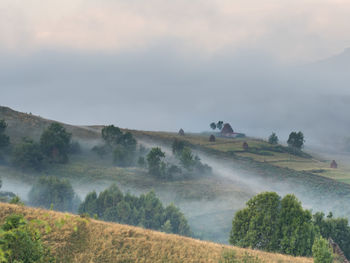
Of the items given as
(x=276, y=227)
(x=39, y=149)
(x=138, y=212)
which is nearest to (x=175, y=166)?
(x=39, y=149)

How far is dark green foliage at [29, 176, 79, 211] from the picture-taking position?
10800 cm

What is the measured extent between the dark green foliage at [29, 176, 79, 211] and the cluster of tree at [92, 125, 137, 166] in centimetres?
5335

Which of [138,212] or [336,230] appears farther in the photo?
[138,212]

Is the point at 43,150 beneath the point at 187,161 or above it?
beneath

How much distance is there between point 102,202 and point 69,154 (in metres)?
67.8

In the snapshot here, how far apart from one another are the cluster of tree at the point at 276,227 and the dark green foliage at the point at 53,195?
63321 mm

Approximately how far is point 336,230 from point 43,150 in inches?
4238

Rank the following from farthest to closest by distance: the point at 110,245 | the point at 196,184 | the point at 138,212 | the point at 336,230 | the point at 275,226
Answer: the point at 196,184 < the point at 138,212 < the point at 336,230 < the point at 275,226 < the point at 110,245

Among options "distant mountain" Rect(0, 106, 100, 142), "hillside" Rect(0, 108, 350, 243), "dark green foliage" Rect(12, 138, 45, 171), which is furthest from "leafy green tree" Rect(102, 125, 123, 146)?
"dark green foliage" Rect(12, 138, 45, 171)

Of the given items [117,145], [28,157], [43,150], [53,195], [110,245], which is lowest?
[53,195]

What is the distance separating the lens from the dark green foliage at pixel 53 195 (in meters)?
108

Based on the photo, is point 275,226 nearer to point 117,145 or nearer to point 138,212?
point 138,212

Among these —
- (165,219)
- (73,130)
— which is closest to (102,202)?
(165,219)

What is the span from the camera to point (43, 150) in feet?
493
